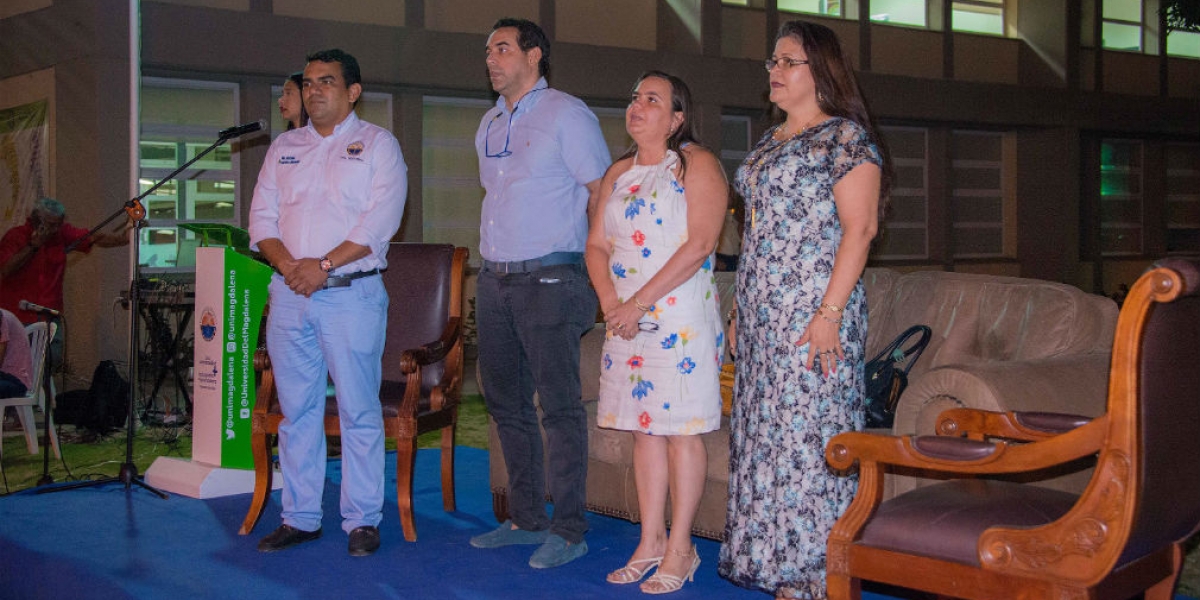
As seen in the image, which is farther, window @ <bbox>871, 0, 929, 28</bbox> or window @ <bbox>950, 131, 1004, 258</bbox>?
window @ <bbox>950, 131, 1004, 258</bbox>

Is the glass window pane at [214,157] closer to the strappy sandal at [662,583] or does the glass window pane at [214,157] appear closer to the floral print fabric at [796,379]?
the strappy sandal at [662,583]

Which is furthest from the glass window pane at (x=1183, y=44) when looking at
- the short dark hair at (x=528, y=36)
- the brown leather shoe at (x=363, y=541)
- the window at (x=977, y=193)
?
the brown leather shoe at (x=363, y=541)

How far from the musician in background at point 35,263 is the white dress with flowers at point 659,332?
4.72 meters

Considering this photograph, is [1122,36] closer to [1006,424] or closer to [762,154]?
[762,154]

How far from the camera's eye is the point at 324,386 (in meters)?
4.07

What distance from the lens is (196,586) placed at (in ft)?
11.4

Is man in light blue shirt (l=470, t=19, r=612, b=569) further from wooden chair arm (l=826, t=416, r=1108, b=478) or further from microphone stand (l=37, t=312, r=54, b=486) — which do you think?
microphone stand (l=37, t=312, r=54, b=486)

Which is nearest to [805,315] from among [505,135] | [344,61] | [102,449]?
[505,135]

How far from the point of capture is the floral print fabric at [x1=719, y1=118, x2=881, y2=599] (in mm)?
2877

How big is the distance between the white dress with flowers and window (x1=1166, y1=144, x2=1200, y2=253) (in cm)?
1675

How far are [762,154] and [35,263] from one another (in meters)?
5.67

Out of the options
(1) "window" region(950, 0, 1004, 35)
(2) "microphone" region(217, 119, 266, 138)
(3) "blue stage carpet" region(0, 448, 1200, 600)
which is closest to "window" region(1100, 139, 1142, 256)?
(1) "window" region(950, 0, 1004, 35)

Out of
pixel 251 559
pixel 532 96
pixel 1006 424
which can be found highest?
pixel 532 96

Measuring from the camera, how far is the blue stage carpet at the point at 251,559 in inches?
134
